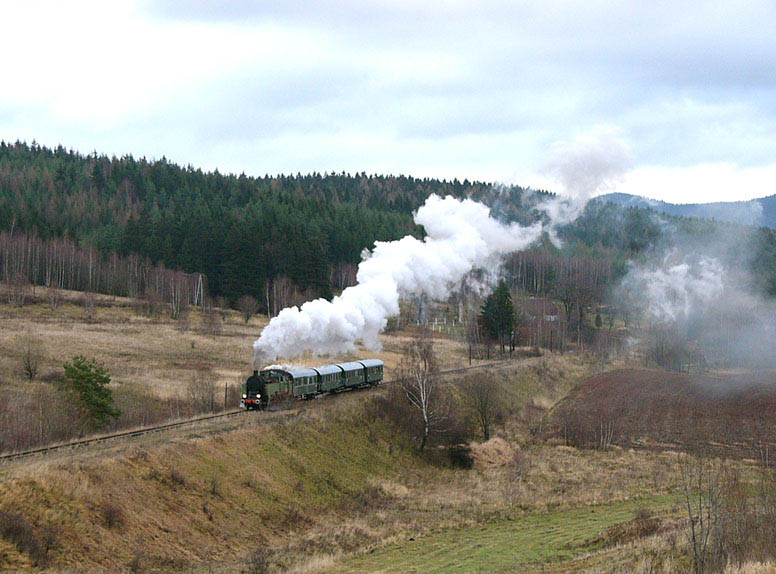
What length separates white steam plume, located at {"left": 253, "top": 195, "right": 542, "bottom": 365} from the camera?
50.8 metres

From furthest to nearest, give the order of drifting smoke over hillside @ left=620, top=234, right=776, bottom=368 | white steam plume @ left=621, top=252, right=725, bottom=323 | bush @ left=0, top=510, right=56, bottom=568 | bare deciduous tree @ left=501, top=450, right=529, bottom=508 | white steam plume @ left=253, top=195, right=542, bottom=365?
white steam plume @ left=621, top=252, right=725, bottom=323
drifting smoke over hillside @ left=620, top=234, right=776, bottom=368
white steam plume @ left=253, top=195, right=542, bottom=365
bare deciduous tree @ left=501, top=450, right=529, bottom=508
bush @ left=0, top=510, right=56, bottom=568

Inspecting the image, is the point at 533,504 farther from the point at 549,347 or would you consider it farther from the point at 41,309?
the point at 549,347

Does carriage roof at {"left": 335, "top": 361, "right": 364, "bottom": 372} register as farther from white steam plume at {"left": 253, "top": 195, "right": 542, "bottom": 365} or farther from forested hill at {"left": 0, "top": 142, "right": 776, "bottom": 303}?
forested hill at {"left": 0, "top": 142, "right": 776, "bottom": 303}

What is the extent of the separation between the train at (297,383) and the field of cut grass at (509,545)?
18421mm

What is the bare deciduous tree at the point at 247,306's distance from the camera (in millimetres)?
90812

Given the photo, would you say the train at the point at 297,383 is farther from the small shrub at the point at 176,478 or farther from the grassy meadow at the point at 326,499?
the small shrub at the point at 176,478

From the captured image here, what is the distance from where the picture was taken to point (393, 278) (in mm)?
58531

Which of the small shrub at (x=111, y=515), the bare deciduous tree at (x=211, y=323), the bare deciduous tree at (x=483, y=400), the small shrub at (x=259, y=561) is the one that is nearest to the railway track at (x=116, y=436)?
the small shrub at (x=111, y=515)

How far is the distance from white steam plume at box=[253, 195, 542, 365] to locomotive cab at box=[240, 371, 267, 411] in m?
4.51

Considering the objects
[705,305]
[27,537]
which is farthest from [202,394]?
[705,305]

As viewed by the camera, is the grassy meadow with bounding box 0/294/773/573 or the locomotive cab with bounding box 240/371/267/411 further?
the locomotive cab with bounding box 240/371/267/411

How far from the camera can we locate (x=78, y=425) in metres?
40.8

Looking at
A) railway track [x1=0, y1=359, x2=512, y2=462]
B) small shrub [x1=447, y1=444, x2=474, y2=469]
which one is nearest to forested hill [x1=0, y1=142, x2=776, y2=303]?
small shrub [x1=447, y1=444, x2=474, y2=469]

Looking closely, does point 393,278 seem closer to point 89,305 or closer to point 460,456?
point 460,456
